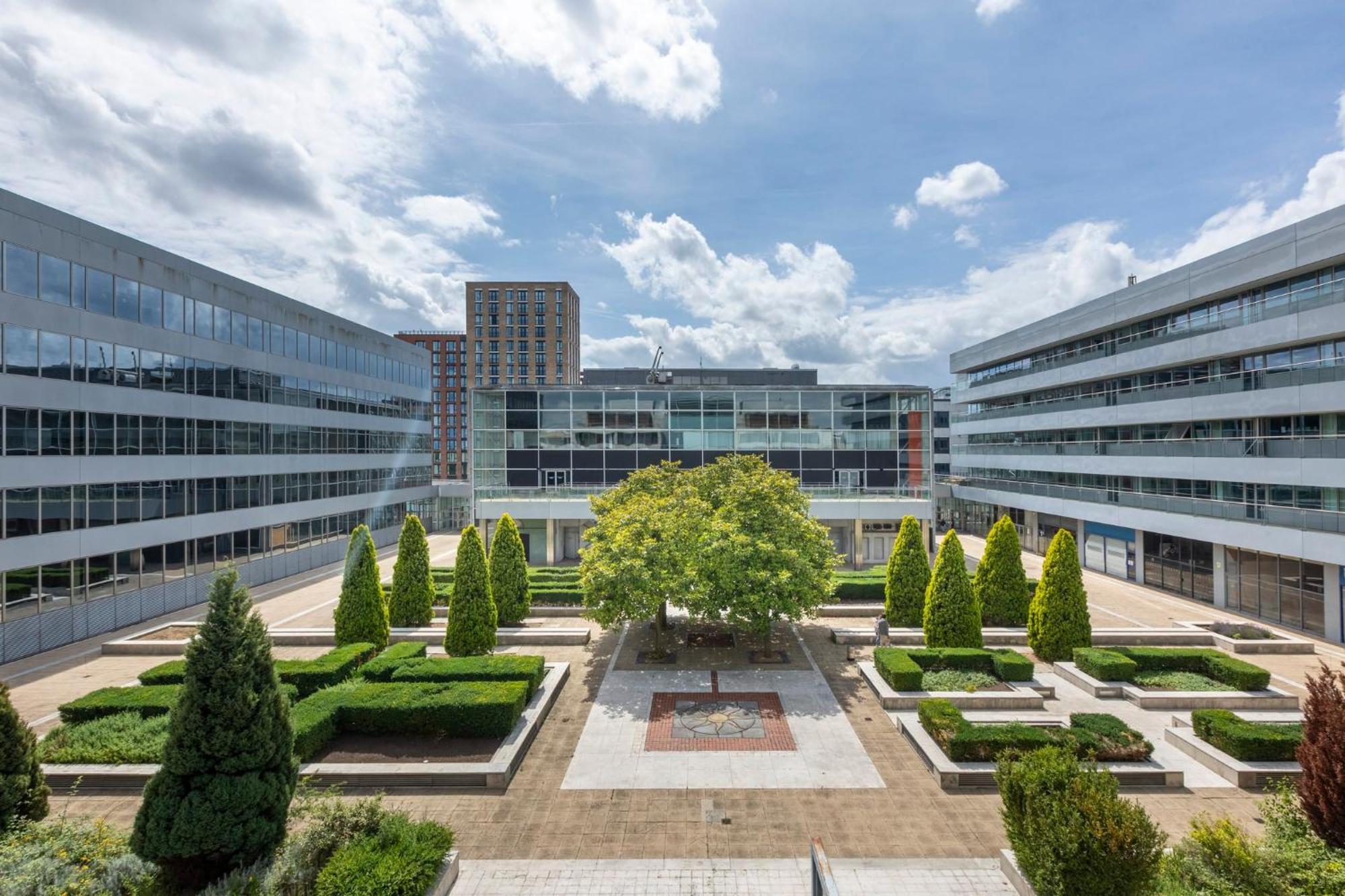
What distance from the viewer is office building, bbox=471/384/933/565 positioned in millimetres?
41438

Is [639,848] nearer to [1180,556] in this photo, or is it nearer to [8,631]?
[8,631]

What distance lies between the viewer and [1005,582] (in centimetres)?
2495

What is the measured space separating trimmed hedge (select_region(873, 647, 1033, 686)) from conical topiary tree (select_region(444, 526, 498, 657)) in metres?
12.9

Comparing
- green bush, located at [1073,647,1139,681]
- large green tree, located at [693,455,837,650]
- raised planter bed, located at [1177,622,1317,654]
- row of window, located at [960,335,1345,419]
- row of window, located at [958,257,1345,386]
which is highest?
row of window, located at [958,257,1345,386]

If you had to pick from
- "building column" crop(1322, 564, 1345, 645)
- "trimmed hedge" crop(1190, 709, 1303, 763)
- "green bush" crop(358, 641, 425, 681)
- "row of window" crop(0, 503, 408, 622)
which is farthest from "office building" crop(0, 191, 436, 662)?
"building column" crop(1322, 564, 1345, 645)

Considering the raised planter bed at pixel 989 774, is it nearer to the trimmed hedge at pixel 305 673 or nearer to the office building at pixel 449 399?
the trimmed hedge at pixel 305 673

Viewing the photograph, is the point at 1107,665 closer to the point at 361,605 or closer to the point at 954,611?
the point at 954,611

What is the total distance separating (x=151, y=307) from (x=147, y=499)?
348 inches

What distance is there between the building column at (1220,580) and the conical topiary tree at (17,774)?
141ft

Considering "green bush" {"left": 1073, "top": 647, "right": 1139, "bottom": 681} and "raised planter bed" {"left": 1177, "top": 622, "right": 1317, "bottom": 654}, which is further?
"raised planter bed" {"left": 1177, "top": 622, "right": 1317, "bottom": 654}

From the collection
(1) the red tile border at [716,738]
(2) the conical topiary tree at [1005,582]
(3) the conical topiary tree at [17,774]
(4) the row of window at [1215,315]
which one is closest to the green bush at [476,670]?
(1) the red tile border at [716,738]

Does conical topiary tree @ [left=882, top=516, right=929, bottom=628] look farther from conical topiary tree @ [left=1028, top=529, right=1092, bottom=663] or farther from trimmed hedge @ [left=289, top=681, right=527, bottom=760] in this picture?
trimmed hedge @ [left=289, top=681, right=527, bottom=760]

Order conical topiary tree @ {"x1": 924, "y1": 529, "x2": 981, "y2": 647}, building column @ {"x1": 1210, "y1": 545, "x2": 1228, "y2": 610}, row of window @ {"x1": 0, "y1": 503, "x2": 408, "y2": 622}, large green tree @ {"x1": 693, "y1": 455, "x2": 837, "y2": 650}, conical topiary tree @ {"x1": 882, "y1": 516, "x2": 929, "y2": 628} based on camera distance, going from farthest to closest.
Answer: building column @ {"x1": 1210, "y1": 545, "x2": 1228, "y2": 610} < conical topiary tree @ {"x1": 882, "y1": 516, "x2": 929, "y2": 628} < row of window @ {"x1": 0, "y1": 503, "x2": 408, "y2": 622} < conical topiary tree @ {"x1": 924, "y1": 529, "x2": 981, "y2": 647} < large green tree @ {"x1": 693, "y1": 455, "x2": 837, "y2": 650}

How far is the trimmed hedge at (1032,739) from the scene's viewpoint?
14.3 m
